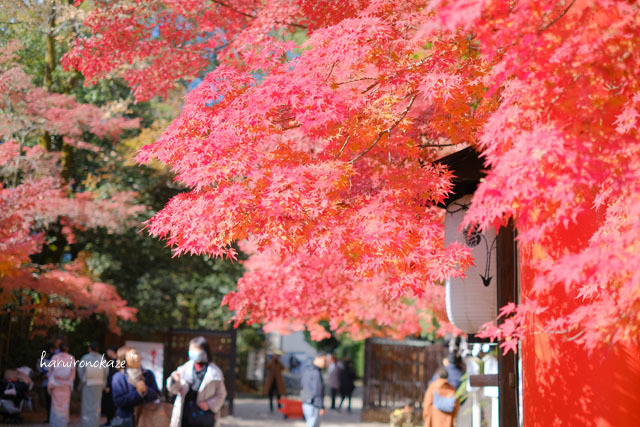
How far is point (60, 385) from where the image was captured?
1112 centimetres

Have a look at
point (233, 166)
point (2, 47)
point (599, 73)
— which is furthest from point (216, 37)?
point (599, 73)

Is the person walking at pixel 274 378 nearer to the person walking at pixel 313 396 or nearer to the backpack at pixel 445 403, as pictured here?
the person walking at pixel 313 396

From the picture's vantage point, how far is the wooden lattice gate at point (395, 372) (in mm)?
17094

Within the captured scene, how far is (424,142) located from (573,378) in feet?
10.5

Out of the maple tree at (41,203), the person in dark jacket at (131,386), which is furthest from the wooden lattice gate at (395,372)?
the person in dark jacket at (131,386)

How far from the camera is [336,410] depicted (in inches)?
782

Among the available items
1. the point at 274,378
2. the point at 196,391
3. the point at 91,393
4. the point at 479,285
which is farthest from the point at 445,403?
the point at 274,378

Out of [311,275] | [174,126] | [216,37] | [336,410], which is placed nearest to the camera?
[174,126]

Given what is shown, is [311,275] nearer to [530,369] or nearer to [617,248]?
[530,369]

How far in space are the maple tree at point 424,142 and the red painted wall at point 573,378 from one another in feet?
0.66

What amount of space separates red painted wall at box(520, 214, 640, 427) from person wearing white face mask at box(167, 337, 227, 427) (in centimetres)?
299

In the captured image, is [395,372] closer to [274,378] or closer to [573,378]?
[274,378]

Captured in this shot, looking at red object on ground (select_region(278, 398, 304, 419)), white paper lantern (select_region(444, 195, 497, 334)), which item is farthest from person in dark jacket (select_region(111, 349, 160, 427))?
red object on ground (select_region(278, 398, 304, 419))

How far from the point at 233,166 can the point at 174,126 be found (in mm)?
795
